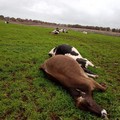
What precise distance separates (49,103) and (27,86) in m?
1.08

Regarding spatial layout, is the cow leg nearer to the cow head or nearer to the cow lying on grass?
the cow lying on grass

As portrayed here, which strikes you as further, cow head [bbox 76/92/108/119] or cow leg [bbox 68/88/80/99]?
cow leg [bbox 68/88/80/99]

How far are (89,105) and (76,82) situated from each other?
0.75 meters

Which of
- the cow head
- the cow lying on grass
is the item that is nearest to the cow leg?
the cow lying on grass

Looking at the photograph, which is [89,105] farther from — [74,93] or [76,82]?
[76,82]

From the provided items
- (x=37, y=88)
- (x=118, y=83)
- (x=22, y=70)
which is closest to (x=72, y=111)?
(x=37, y=88)

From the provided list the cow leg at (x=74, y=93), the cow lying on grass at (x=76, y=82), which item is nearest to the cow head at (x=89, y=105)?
the cow lying on grass at (x=76, y=82)

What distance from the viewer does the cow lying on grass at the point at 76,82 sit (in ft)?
13.4

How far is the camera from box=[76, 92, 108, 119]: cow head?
13.1 feet

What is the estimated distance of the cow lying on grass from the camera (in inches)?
161

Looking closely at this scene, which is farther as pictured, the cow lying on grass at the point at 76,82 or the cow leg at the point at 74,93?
the cow leg at the point at 74,93

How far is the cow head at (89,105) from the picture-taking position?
399 centimetres

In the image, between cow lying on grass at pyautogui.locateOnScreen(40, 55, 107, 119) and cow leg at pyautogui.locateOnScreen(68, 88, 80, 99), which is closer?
cow lying on grass at pyautogui.locateOnScreen(40, 55, 107, 119)

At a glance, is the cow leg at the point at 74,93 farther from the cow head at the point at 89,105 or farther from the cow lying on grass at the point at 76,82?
the cow head at the point at 89,105
